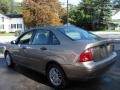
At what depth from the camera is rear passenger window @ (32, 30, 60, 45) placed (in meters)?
7.42

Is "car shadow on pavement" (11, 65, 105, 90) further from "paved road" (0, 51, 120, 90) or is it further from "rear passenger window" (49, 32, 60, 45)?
"rear passenger window" (49, 32, 60, 45)

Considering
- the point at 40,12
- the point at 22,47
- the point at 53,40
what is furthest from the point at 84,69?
the point at 40,12

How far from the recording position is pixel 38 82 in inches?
313

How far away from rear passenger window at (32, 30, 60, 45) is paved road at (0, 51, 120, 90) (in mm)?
1107

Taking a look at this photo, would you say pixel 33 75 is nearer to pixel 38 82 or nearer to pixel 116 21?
pixel 38 82

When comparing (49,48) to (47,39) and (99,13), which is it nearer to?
(47,39)

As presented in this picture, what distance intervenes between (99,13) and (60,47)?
205ft

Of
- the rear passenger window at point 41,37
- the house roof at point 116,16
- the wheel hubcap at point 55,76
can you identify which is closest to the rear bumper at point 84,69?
the wheel hubcap at point 55,76

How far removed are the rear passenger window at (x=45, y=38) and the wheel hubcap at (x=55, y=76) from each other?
2.34 feet

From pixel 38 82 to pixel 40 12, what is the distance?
44.3 metres

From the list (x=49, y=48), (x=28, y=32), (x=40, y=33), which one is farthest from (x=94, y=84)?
(x=28, y=32)

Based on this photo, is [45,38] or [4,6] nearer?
[45,38]

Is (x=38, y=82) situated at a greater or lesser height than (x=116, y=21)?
lesser

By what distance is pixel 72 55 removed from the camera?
6.73m
